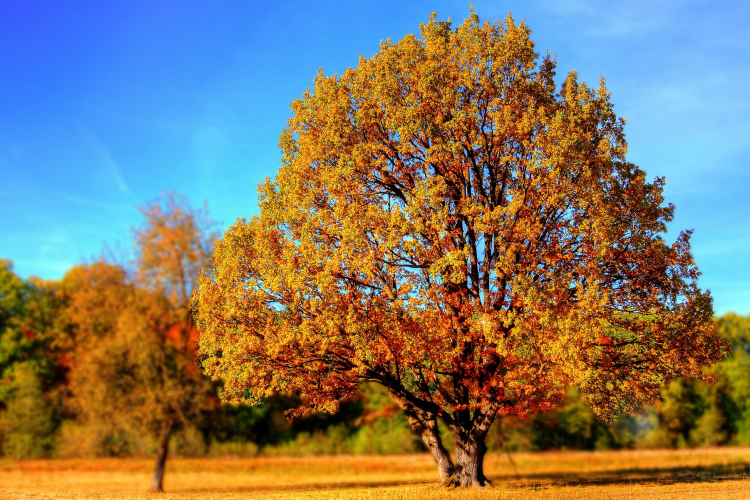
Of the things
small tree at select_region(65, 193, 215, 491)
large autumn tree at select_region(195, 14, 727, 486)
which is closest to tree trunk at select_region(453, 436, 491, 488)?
large autumn tree at select_region(195, 14, 727, 486)

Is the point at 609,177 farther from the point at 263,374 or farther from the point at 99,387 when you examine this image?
the point at 99,387

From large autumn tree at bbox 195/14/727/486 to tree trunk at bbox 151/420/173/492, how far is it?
10.7 metres

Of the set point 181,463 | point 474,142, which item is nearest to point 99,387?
point 181,463

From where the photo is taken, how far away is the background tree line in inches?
1281

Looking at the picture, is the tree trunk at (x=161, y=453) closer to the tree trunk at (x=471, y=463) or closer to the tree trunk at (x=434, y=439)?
the tree trunk at (x=434, y=439)

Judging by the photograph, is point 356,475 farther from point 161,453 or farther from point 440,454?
point 440,454

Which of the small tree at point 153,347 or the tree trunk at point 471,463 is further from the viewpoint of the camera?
the small tree at point 153,347

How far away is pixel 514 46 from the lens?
74.3 feet

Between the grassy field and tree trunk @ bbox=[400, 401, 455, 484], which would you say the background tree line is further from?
tree trunk @ bbox=[400, 401, 455, 484]

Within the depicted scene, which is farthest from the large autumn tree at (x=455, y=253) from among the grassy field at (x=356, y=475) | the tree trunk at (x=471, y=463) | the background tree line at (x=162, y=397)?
the background tree line at (x=162, y=397)

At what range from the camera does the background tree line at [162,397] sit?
32531 mm

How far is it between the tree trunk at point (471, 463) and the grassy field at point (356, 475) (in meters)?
0.93

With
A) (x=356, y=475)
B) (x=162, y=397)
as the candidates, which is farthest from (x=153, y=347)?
(x=356, y=475)

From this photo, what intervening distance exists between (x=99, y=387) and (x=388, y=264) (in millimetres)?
20450
